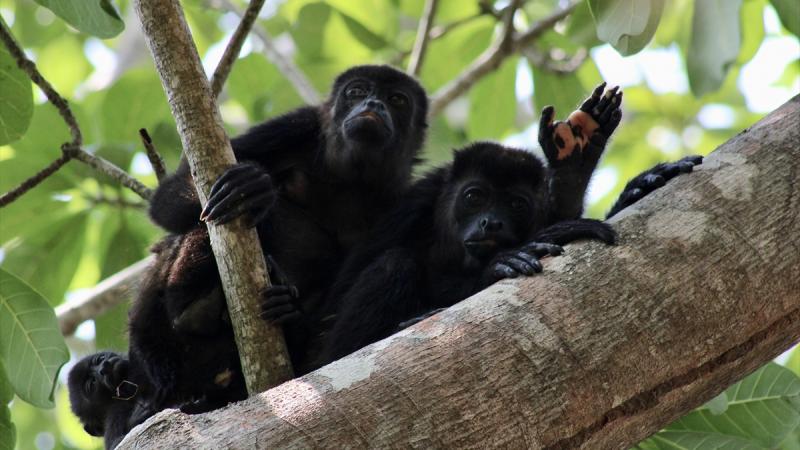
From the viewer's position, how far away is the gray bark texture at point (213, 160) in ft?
11.8

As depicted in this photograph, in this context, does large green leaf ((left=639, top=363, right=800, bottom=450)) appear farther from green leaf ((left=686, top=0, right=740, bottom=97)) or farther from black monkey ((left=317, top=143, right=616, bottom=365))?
green leaf ((left=686, top=0, right=740, bottom=97))

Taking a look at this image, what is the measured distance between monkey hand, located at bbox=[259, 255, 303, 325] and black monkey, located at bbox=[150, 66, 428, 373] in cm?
50

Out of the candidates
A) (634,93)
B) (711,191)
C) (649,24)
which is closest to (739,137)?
(711,191)

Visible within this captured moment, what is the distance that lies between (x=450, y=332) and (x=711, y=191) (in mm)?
1138

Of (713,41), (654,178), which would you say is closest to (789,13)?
(713,41)

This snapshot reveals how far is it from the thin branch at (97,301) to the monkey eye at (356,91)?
5.40 feet

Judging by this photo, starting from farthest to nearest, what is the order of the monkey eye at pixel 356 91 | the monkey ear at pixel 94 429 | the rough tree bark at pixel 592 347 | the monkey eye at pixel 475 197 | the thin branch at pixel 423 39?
the thin branch at pixel 423 39
the monkey eye at pixel 356 91
the monkey eye at pixel 475 197
the monkey ear at pixel 94 429
the rough tree bark at pixel 592 347

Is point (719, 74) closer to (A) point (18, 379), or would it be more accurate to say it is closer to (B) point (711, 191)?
(B) point (711, 191)

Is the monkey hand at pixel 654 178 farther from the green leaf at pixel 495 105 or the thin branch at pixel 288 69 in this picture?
the thin branch at pixel 288 69

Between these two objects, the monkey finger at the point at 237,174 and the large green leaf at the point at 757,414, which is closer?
the monkey finger at the point at 237,174

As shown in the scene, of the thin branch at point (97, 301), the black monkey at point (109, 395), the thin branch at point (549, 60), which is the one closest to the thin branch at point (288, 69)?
the thin branch at point (549, 60)

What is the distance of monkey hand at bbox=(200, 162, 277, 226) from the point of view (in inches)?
146

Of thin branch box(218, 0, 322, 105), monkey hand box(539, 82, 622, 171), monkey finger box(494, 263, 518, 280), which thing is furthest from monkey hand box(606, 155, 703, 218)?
thin branch box(218, 0, 322, 105)

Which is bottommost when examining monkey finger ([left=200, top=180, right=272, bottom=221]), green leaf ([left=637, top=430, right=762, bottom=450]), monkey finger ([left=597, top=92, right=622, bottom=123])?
green leaf ([left=637, top=430, right=762, bottom=450])
